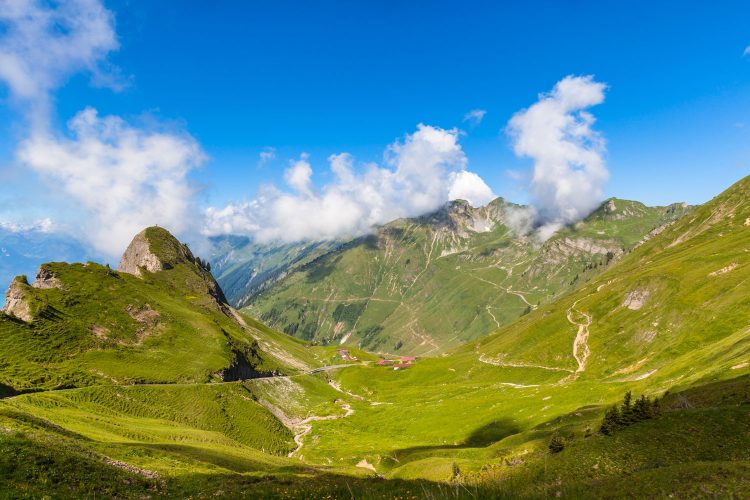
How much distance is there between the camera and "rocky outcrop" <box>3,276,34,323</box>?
10662 centimetres

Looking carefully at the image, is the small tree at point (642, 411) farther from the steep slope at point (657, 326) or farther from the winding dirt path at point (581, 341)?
the winding dirt path at point (581, 341)

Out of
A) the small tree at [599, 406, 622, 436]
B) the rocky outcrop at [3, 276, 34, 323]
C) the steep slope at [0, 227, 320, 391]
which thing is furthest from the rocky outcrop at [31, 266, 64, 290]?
the small tree at [599, 406, 622, 436]

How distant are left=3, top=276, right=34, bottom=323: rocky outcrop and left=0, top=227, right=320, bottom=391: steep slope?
0.26 m

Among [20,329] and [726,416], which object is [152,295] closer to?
[20,329]

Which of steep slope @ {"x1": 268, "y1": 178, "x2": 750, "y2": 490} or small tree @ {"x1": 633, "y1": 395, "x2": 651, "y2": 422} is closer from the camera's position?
steep slope @ {"x1": 268, "y1": 178, "x2": 750, "y2": 490}

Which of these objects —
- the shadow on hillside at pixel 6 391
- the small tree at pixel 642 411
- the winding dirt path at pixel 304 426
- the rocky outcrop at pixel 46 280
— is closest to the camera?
the small tree at pixel 642 411

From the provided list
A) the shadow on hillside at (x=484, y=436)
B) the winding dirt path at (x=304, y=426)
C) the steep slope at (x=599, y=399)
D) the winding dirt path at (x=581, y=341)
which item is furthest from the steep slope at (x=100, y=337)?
the winding dirt path at (x=581, y=341)

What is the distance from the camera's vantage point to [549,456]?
105ft

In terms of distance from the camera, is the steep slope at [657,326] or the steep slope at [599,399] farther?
the steep slope at [657,326]

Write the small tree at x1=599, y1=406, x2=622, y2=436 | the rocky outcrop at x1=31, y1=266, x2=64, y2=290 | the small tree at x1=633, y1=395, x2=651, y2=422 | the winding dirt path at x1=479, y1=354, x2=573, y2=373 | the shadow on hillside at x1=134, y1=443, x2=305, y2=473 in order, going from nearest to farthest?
the small tree at x1=633, y1=395, x2=651, y2=422 < the small tree at x1=599, y1=406, x2=622, y2=436 < the shadow on hillside at x1=134, y1=443, x2=305, y2=473 < the rocky outcrop at x1=31, y1=266, x2=64, y2=290 < the winding dirt path at x1=479, y1=354, x2=573, y2=373

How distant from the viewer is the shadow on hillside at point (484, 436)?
3409 inches

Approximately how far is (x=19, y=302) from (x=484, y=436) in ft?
446

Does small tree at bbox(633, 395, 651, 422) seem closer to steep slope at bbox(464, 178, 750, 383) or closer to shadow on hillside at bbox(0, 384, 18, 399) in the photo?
steep slope at bbox(464, 178, 750, 383)

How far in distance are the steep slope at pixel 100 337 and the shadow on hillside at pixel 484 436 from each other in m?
72.5
